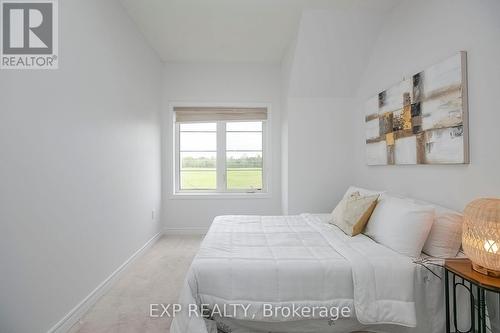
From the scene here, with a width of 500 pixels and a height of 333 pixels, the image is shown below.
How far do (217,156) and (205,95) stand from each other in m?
1.00

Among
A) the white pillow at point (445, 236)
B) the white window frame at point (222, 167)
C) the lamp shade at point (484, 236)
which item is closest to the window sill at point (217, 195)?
the white window frame at point (222, 167)

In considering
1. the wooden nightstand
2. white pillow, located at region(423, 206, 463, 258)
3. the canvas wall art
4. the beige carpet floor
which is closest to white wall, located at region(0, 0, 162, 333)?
the beige carpet floor

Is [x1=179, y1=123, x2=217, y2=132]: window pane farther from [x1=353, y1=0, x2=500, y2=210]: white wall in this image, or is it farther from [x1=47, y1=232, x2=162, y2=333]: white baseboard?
[x1=353, y1=0, x2=500, y2=210]: white wall

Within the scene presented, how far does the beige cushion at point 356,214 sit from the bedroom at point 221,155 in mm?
147

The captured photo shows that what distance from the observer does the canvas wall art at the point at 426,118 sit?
1.87 metres

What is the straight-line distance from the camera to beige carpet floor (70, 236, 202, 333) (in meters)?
1.90

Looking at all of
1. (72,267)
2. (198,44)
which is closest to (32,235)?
(72,267)

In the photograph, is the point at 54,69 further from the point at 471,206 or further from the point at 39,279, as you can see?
the point at 471,206

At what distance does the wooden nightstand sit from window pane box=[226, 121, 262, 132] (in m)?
3.31

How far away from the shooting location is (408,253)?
1.77 m

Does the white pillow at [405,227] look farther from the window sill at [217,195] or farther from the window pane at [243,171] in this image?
the window pane at [243,171]

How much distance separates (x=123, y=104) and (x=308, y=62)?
7.30 feet

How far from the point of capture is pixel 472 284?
1.56 meters

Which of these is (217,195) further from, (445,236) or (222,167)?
(445,236)
